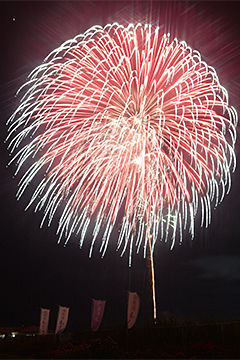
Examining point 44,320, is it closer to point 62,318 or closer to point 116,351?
point 62,318

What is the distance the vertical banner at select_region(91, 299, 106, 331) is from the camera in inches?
1046

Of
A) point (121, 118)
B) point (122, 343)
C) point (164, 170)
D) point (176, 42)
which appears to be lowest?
point (122, 343)

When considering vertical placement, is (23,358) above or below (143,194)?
below

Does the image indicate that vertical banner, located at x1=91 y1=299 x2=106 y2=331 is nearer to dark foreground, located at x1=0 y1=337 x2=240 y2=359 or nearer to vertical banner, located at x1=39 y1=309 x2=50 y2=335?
dark foreground, located at x1=0 y1=337 x2=240 y2=359

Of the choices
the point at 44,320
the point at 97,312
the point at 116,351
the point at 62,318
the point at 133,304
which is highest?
the point at 133,304

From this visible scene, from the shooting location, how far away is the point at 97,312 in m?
27.0

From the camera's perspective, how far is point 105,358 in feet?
59.2

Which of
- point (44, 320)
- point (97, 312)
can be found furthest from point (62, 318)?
point (97, 312)

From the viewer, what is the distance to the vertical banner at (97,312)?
2656cm

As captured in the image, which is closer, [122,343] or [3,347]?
[122,343]

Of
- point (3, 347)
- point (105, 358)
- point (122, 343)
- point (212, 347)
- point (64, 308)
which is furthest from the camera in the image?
point (64, 308)

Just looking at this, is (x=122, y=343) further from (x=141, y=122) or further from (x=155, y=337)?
(x=141, y=122)

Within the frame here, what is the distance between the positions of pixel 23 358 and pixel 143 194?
15635mm

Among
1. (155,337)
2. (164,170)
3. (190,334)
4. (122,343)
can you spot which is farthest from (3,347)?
(164,170)
